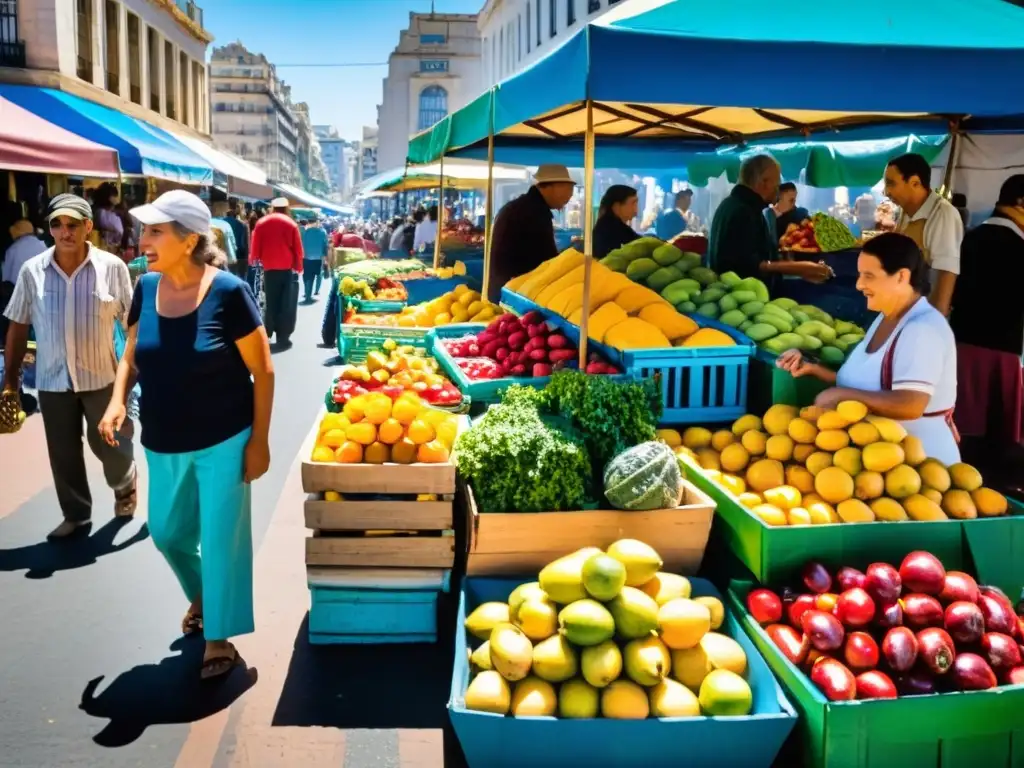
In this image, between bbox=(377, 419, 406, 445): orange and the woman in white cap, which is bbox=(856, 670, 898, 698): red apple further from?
the woman in white cap

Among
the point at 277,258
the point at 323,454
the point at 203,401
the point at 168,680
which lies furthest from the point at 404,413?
the point at 277,258

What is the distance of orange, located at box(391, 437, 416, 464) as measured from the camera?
12.6 feet

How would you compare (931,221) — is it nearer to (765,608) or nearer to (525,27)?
(765,608)

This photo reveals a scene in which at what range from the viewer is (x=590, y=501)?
12.1ft

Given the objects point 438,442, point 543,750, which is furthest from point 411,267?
point 543,750

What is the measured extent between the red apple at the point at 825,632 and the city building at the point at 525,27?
74.8 feet

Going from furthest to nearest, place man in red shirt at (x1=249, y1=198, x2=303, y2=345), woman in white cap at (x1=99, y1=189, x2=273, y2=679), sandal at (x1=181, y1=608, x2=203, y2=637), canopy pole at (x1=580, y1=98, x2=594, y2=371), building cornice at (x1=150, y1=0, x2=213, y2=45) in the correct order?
building cornice at (x1=150, y1=0, x2=213, y2=45)
man in red shirt at (x1=249, y1=198, x2=303, y2=345)
canopy pole at (x1=580, y1=98, x2=594, y2=371)
sandal at (x1=181, y1=608, x2=203, y2=637)
woman in white cap at (x1=99, y1=189, x2=273, y2=679)

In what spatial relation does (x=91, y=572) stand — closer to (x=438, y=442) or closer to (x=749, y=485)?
(x=438, y=442)

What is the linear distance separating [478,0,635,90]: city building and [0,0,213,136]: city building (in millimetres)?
10682

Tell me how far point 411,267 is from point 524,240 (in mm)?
5154

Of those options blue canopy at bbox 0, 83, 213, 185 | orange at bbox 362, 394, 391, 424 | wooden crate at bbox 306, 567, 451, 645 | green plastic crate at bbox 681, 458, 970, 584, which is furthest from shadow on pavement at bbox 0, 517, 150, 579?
blue canopy at bbox 0, 83, 213, 185

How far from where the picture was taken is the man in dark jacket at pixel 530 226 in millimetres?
7340

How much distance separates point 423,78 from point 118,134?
2712 inches

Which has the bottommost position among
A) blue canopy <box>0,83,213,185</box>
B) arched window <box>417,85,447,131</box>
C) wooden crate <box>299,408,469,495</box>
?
wooden crate <box>299,408,469,495</box>
